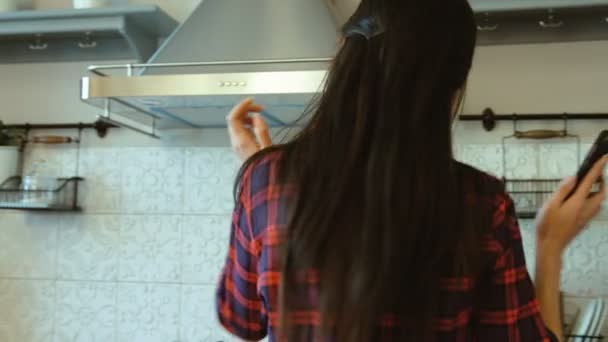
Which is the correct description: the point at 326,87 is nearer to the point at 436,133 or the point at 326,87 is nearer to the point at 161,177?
the point at 436,133

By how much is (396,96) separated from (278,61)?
735 millimetres

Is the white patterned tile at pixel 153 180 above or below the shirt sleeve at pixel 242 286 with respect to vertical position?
above

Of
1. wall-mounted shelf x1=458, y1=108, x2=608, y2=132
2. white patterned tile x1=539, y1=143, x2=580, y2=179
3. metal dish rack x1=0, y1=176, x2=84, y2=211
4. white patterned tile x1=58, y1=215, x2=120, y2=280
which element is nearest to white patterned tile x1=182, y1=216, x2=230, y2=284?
white patterned tile x1=58, y1=215, x2=120, y2=280

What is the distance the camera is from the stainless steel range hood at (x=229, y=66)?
117 cm

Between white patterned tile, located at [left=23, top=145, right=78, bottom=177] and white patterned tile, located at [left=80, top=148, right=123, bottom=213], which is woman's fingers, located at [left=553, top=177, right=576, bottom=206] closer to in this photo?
white patterned tile, located at [left=80, top=148, right=123, bottom=213]

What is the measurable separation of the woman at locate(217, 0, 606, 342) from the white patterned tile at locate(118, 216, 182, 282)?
1.05m

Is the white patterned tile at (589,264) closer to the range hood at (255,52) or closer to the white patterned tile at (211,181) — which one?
the range hood at (255,52)

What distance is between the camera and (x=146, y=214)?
5.25ft

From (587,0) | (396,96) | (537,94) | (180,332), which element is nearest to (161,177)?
(180,332)

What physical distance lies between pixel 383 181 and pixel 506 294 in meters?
0.18

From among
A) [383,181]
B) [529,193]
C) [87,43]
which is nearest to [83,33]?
[87,43]

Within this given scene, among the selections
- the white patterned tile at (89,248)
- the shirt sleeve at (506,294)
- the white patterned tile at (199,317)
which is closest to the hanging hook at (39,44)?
the white patterned tile at (89,248)

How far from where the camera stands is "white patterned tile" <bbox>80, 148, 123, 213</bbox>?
1624mm

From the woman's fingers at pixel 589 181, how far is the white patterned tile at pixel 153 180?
1.13 metres
